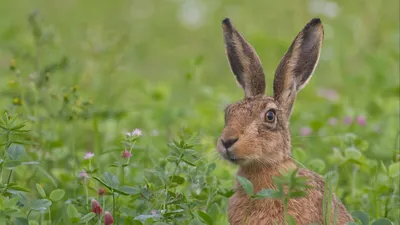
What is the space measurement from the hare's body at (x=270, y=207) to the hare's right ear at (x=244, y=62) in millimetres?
673

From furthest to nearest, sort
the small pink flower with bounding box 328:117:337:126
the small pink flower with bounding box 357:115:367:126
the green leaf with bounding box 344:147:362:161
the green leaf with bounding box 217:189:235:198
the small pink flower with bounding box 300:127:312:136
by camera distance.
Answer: the small pink flower with bounding box 328:117:337:126 < the small pink flower with bounding box 357:115:367:126 < the small pink flower with bounding box 300:127:312:136 < the green leaf with bounding box 344:147:362:161 < the green leaf with bounding box 217:189:235:198

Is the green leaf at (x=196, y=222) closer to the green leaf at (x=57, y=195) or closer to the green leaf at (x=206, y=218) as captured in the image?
the green leaf at (x=206, y=218)

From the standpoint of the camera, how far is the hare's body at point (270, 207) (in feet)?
17.4

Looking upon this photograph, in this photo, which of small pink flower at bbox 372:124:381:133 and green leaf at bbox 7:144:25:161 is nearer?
green leaf at bbox 7:144:25:161

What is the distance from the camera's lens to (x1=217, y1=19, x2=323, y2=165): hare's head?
5.32 metres

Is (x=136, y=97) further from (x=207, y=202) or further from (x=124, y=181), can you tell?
(x=207, y=202)

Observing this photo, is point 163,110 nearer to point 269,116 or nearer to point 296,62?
point 296,62

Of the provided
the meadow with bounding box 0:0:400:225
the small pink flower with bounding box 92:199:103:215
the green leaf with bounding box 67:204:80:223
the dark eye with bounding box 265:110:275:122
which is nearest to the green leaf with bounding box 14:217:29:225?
the meadow with bounding box 0:0:400:225

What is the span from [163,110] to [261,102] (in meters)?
2.46

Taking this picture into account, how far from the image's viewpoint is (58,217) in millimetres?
5793

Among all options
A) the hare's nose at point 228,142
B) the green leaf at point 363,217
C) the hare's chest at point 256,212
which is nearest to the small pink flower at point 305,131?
the hare's chest at point 256,212

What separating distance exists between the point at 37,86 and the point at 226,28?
61.8 inches

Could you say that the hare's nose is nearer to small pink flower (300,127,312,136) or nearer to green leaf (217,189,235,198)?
green leaf (217,189,235,198)

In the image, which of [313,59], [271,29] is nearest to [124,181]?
[313,59]
